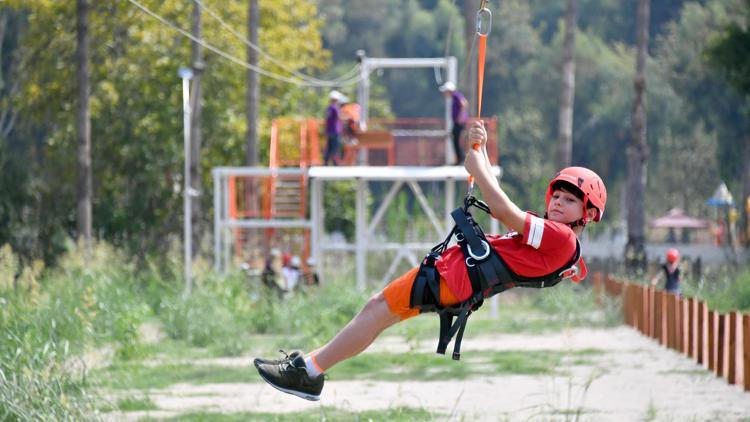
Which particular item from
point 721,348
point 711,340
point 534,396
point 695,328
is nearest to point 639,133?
point 695,328

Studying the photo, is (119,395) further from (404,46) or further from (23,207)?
(404,46)

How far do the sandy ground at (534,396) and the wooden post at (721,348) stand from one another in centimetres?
13

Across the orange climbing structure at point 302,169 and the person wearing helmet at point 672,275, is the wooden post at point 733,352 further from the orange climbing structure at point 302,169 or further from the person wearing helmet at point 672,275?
the orange climbing structure at point 302,169

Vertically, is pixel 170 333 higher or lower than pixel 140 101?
lower

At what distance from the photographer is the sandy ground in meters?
14.4

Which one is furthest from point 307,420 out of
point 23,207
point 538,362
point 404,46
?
point 404,46

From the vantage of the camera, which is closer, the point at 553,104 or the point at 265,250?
the point at 265,250

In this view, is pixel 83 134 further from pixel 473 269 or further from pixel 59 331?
pixel 473 269

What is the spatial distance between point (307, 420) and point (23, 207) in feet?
104

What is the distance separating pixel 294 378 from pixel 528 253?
1583 millimetres

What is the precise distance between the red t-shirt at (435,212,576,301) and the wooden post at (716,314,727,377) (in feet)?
29.2

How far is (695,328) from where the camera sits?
2031 centimetres

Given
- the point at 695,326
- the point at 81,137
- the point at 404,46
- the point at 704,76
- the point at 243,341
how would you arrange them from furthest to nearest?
the point at 404,46, the point at 704,76, the point at 81,137, the point at 243,341, the point at 695,326

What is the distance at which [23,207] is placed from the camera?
4344 centimetres
